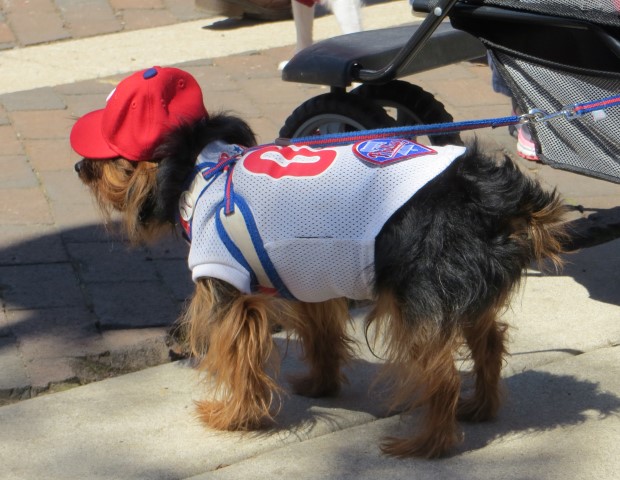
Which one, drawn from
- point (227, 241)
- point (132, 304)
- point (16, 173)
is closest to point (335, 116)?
point (132, 304)

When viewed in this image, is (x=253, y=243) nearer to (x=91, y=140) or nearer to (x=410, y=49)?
(x=91, y=140)

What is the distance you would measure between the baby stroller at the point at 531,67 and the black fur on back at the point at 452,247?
0.65 meters

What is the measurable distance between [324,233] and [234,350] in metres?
0.47

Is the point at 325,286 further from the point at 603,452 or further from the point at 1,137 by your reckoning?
the point at 1,137

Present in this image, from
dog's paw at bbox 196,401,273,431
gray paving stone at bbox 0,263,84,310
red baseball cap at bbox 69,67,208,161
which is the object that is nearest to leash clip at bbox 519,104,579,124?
red baseball cap at bbox 69,67,208,161

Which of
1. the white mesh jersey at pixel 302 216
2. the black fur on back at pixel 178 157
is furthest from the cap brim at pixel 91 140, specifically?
the white mesh jersey at pixel 302 216

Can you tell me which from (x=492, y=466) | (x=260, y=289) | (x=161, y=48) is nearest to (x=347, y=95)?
(x=260, y=289)

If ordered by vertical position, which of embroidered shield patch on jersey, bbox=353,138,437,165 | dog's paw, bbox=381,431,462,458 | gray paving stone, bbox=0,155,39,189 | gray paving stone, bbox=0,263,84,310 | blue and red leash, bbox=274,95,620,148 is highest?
embroidered shield patch on jersey, bbox=353,138,437,165

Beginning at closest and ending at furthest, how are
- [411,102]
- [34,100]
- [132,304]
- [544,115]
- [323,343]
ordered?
[323,343] < [544,115] < [132,304] < [411,102] < [34,100]

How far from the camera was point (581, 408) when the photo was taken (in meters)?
3.38

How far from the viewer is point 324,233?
288cm

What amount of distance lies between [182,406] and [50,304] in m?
0.86

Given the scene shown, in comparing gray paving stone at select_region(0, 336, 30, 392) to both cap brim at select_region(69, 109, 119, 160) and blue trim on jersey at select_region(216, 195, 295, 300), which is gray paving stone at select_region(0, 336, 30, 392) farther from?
blue trim on jersey at select_region(216, 195, 295, 300)

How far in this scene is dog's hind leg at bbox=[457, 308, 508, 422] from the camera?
3170 mm
